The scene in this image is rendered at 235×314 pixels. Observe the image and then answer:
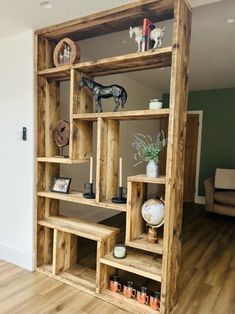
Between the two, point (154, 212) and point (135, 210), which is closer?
point (154, 212)

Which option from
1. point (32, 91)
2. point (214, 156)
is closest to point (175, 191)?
point (32, 91)

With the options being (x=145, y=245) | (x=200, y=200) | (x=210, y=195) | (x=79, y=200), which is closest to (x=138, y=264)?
(x=145, y=245)

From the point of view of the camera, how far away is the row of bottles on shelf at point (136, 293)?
1935 millimetres

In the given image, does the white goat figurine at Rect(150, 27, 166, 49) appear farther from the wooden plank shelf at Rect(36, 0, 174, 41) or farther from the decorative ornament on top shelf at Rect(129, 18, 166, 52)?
the wooden plank shelf at Rect(36, 0, 174, 41)

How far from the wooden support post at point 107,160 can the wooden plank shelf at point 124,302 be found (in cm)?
78

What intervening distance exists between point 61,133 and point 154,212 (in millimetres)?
1178

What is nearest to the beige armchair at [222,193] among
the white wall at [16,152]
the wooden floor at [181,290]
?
the wooden floor at [181,290]

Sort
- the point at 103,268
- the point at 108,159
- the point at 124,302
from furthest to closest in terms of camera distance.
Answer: the point at 108,159, the point at 103,268, the point at 124,302

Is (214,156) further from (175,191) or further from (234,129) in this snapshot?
(175,191)

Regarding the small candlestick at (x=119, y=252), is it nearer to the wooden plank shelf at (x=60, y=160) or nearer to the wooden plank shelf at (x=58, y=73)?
the wooden plank shelf at (x=60, y=160)

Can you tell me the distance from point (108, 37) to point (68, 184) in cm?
162

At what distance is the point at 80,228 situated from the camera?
7.70 ft

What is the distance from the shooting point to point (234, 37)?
2.64 meters

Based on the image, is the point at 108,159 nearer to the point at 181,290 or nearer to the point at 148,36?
the point at 148,36
